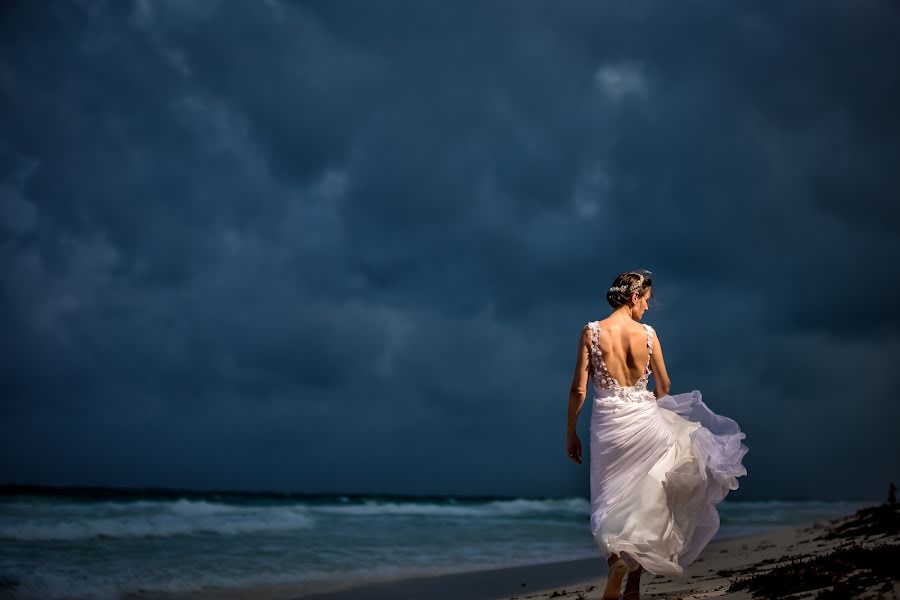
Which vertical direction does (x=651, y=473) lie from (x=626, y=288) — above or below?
below

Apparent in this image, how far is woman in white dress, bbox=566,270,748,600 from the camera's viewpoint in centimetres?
466

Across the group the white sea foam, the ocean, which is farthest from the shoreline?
the white sea foam

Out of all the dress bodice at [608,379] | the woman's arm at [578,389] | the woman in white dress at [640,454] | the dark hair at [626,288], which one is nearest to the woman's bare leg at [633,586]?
the woman in white dress at [640,454]

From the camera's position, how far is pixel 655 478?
4.73 m

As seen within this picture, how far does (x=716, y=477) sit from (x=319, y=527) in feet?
41.5

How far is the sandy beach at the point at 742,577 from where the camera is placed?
4020mm

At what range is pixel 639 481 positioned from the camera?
477 centimetres

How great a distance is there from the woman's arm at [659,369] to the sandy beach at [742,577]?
59.2 inches

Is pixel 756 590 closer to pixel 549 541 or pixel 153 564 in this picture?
pixel 153 564

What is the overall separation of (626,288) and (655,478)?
1.46 metres

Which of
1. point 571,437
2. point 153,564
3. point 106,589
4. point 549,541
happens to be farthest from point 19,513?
point 571,437

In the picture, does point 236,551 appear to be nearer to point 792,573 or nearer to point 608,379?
point 608,379

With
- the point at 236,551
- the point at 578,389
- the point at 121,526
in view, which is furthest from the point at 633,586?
the point at 121,526

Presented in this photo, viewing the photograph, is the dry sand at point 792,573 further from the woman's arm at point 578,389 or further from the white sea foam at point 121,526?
the white sea foam at point 121,526
